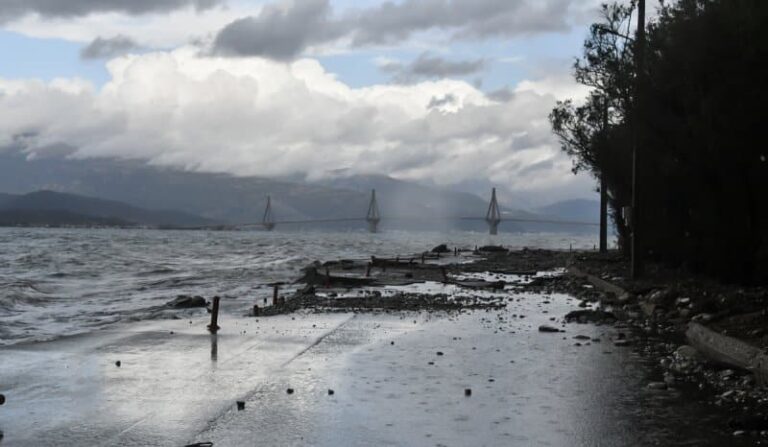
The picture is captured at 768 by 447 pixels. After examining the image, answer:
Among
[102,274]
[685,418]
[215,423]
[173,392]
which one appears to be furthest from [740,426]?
[102,274]

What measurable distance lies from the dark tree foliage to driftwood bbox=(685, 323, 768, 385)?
5.46 meters

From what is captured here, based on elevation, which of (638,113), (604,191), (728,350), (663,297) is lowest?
(728,350)

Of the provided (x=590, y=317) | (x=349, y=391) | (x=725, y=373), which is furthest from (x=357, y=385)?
(x=590, y=317)

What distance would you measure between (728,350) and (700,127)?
9.41 meters

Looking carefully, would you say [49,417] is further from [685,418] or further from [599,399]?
[685,418]

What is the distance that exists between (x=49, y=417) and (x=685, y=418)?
728 centimetres

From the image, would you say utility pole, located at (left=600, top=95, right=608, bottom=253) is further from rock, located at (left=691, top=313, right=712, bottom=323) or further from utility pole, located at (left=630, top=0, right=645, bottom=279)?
rock, located at (left=691, top=313, right=712, bottom=323)

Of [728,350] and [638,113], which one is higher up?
[638,113]

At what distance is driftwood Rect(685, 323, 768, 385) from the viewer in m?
10.7

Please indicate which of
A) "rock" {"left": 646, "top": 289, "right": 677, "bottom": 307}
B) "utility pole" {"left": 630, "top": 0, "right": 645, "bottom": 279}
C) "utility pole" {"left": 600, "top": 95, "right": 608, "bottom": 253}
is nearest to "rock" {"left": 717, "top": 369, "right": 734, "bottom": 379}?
"rock" {"left": 646, "top": 289, "right": 677, "bottom": 307}

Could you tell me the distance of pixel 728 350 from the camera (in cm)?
1234

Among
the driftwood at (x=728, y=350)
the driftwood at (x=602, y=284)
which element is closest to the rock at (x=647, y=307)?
the driftwood at (x=602, y=284)

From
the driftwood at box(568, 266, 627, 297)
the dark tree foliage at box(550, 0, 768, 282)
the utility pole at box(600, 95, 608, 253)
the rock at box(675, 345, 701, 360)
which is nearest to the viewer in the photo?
the rock at box(675, 345, 701, 360)

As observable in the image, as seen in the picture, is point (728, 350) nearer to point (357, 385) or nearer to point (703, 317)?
point (703, 317)
